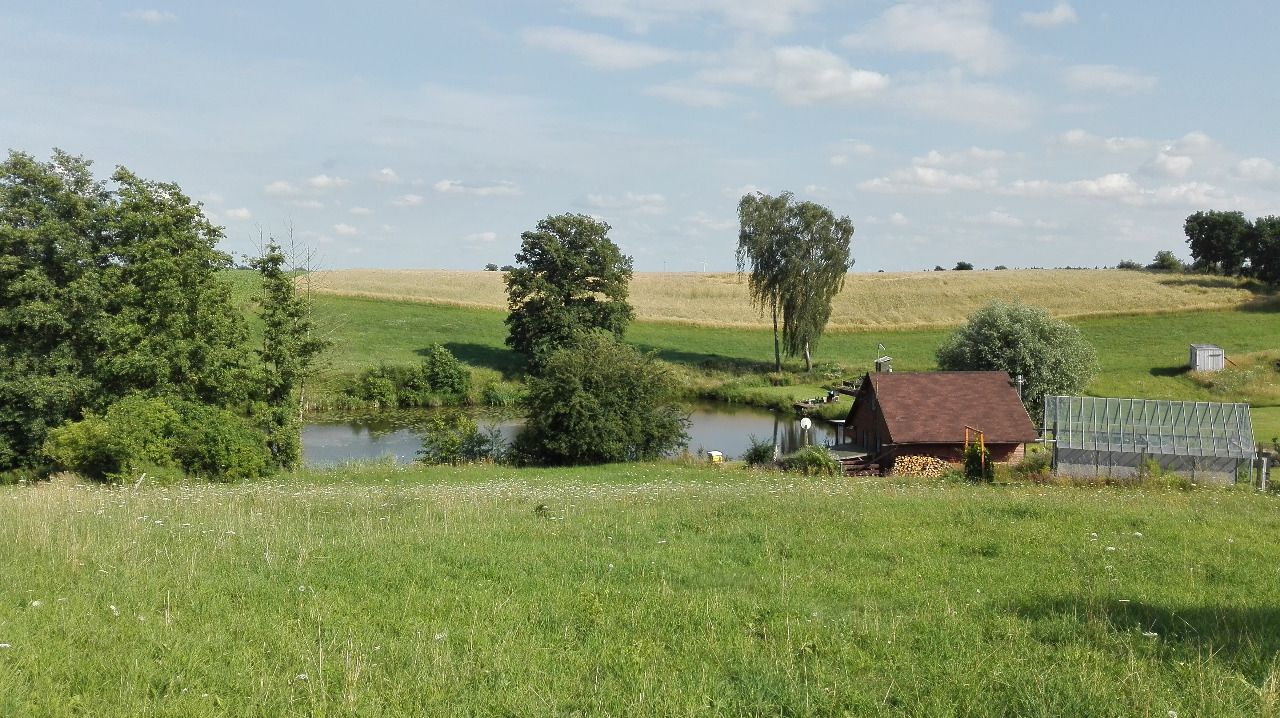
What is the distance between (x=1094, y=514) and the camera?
15391 mm

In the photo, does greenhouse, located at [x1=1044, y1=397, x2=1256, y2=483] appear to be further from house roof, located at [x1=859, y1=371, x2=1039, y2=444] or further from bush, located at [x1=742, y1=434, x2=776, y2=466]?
bush, located at [x1=742, y1=434, x2=776, y2=466]

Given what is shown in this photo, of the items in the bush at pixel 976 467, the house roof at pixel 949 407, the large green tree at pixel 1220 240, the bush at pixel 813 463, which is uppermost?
the large green tree at pixel 1220 240

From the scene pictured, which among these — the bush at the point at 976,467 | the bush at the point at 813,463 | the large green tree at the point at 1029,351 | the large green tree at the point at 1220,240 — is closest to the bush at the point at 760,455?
the bush at the point at 813,463

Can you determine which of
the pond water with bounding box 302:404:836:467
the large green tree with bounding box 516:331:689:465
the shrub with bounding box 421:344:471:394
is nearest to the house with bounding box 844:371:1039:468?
the pond water with bounding box 302:404:836:467

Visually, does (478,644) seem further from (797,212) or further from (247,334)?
(797,212)

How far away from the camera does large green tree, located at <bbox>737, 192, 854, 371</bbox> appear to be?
233ft

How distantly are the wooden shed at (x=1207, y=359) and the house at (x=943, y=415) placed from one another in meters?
31.9

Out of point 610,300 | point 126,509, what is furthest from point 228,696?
point 610,300

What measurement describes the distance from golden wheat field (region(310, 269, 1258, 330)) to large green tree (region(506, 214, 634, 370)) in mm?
23937

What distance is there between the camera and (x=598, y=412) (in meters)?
40.0

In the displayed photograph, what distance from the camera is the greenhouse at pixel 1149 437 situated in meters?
31.7

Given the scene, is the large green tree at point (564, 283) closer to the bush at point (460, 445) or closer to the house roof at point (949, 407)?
the bush at point (460, 445)

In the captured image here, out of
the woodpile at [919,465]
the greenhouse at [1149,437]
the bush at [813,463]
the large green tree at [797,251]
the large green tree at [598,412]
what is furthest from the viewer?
the large green tree at [797,251]

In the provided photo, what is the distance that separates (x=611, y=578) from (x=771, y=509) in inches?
233
